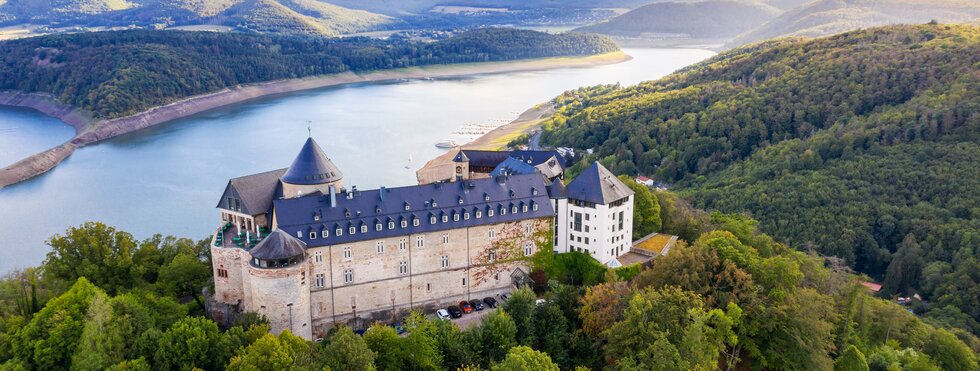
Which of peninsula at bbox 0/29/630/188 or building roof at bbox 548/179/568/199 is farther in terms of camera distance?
peninsula at bbox 0/29/630/188

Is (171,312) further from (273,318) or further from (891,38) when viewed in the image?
(891,38)

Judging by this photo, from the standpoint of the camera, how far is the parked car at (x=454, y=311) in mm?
43625

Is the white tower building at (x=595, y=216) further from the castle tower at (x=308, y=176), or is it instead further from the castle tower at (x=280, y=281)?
the castle tower at (x=280, y=281)

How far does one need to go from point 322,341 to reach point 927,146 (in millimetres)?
68028

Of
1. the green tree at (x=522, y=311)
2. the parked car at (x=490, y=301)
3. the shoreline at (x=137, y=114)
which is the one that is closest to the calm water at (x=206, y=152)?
the shoreline at (x=137, y=114)

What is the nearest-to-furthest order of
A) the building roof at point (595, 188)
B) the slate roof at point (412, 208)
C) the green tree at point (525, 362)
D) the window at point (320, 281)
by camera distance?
the green tree at point (525, 362) < the slate roof at point (412, 208) < the window at point (320, 281) < the building roof at point (595, 188)

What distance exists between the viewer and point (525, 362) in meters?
31.8

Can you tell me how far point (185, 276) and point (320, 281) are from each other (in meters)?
9.47

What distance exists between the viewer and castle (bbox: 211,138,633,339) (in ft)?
131

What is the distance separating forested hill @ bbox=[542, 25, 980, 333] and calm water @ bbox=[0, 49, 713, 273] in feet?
82.5

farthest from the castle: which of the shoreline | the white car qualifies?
the shoreline

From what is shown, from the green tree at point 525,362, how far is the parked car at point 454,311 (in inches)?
421

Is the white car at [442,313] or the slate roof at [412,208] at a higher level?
the slate roof at [412,208]

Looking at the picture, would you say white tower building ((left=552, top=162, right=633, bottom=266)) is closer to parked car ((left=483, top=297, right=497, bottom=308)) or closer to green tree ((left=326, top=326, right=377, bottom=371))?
parked car ((left=483, top=297, right=497, bottom=308))
